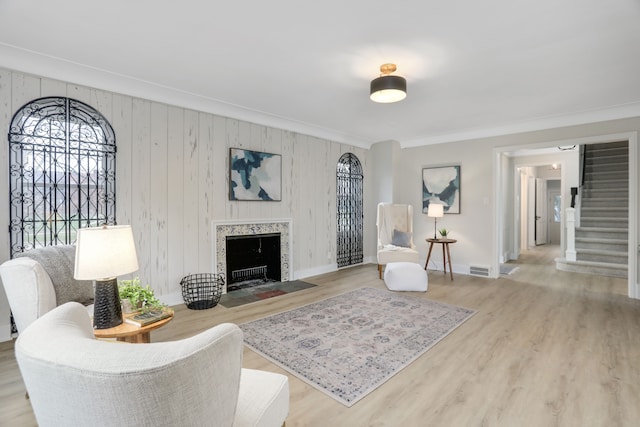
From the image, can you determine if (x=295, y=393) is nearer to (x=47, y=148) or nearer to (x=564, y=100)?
(x=47, y=148)

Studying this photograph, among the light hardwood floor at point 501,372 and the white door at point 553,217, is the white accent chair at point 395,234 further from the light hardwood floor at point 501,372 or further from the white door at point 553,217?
the white door at point 553,217

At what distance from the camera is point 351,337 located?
9.53 feet

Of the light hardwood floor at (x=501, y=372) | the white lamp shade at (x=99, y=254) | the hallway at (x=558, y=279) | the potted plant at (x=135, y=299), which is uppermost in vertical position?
the white lamp shade at (x=99, y=254)

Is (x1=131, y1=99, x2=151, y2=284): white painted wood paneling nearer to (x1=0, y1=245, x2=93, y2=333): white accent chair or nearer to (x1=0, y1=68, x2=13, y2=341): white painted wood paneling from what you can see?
(x1=0, y1=68, x2=13, y2=341): white painted wood paneling

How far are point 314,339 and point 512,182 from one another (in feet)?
22.1

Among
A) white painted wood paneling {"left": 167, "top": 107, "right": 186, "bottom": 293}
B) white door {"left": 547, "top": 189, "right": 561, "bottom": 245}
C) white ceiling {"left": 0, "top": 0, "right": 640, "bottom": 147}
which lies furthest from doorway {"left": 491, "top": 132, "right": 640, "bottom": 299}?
white painted wood paneling {"left": 167, "top": 107, "right": 186, "bottom": 293}

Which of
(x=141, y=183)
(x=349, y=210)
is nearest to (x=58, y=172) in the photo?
(x=141, y=183)

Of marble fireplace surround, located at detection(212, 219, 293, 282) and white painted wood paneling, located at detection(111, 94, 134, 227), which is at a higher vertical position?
white painted wood paneling, located at detection(111, 94, 134, 227)

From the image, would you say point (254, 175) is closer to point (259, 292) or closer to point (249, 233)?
point (249, 233)

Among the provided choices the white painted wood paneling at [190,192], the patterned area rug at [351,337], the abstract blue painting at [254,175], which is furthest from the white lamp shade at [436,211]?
the white painted wood paneling at [190,192]

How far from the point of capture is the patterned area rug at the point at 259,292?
158 inches

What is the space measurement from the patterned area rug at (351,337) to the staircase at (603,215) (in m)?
3.86

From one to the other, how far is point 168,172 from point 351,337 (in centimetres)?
279

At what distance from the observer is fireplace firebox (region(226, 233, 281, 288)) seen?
4.53 meters
